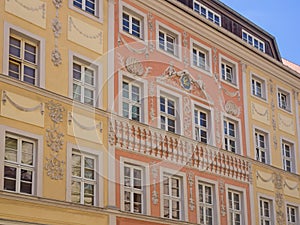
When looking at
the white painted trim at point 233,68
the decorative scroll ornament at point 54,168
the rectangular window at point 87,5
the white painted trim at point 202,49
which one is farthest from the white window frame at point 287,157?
the decorative scroll ornament at point 54,168

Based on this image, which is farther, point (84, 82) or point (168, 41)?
point (168, 41)

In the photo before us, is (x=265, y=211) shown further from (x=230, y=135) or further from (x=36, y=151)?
(x=36, y=151)

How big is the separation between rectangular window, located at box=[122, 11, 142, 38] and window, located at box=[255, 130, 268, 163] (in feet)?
25.8

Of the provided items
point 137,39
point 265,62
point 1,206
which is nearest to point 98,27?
point 137,39

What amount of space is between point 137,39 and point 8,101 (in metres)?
6.82

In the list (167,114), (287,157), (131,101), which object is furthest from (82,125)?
(287,157)

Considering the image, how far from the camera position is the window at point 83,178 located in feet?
67.1

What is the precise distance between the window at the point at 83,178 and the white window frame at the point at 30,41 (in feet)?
8.00

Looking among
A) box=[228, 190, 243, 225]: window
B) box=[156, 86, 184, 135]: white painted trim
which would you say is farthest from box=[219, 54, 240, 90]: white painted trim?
box=[228, 190, 243, 225]: window

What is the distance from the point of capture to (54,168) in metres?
19.7

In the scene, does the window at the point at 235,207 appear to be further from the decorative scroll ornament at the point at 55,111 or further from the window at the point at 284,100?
the decorative scroll ornament at the point at 55,111

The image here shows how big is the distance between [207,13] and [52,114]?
1193 centimetres

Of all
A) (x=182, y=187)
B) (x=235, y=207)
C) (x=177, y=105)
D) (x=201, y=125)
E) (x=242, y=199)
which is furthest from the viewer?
(x=242, y=199)

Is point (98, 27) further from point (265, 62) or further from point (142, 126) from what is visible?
point (265, 62)
